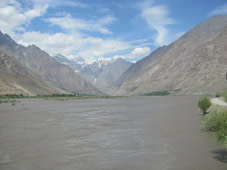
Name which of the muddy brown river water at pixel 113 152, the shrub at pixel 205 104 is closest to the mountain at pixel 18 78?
the shrub at pixel 205 104

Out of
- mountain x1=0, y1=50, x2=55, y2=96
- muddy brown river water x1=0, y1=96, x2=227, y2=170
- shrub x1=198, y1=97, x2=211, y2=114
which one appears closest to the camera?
muddy brown river water x1=0, y1=96, x2=227, y2=170

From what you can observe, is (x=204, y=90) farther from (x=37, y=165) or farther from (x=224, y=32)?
(x=37, y=165)

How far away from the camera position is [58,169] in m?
10.4

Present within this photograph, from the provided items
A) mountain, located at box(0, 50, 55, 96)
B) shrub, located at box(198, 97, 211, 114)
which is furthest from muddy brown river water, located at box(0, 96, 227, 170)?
mountain, located at box(0, 50, 55, 96)

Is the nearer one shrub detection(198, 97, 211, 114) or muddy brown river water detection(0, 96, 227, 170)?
muddy brown river water detection(0, 96, 227, 170)

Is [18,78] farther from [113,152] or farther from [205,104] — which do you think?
[113,152]

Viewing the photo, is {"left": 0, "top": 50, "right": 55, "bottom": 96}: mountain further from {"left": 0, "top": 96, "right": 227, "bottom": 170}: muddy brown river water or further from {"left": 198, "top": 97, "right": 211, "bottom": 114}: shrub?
{"left": 0, "top": 96, "right": 227, "bottom": 170}: muddy brown river water

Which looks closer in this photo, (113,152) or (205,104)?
(113,152)

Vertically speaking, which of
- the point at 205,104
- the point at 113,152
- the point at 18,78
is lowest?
the point at 113,152

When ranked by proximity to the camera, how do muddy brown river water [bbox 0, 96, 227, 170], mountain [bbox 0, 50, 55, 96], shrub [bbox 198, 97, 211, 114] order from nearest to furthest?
1. muddy brown river water [bbox 0, 96, 227, 170]
2. shrub [bbox 198, 97, 211, 114]
3. mountain [bbox 0, 50, 55, 96]

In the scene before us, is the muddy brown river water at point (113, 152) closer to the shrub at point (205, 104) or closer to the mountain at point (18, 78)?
the shrub at point (205, 104)

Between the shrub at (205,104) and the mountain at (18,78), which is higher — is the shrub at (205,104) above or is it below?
below

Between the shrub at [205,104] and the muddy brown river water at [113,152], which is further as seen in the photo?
the shrub at [205,104]

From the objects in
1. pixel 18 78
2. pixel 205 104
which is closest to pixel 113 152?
pixel 205 104
